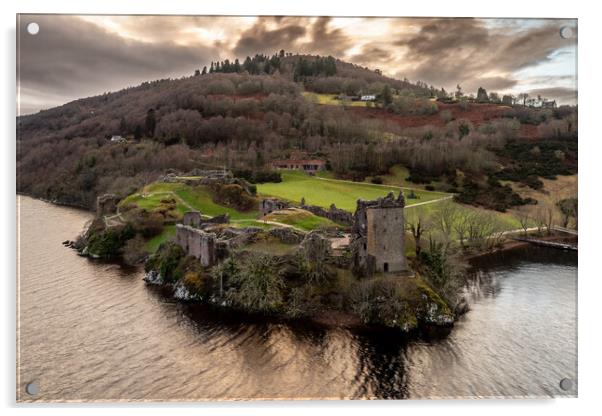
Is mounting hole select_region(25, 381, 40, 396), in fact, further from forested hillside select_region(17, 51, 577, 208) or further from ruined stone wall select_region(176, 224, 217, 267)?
forested hillside select_region(17, 51, 577, 208)

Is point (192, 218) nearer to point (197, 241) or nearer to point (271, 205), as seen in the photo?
point (197, 241)

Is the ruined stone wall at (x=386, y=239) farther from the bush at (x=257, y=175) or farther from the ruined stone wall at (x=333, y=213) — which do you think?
the bush at (x=257, y=175)

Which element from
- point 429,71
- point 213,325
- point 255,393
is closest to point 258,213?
point 213,325

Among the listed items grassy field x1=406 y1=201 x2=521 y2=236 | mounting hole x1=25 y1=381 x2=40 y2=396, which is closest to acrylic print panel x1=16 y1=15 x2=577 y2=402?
mounting hole x1=25 y1=381 x2=40 y2=396

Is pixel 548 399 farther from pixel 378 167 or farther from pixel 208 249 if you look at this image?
pixel 378 167

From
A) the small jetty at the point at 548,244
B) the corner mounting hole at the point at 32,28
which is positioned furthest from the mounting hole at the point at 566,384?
the corner mounting hole at the point at 32,28

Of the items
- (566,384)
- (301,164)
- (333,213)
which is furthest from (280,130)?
(566,384)
